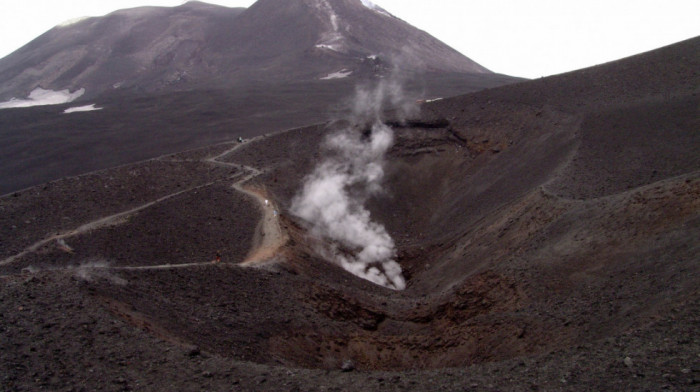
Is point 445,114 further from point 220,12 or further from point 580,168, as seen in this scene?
point 220,12

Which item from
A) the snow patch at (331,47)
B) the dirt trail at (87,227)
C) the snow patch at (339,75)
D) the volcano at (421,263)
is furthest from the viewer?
the snow patch at (331,47)

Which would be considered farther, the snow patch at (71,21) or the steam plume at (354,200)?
the snow patch at (71,21)

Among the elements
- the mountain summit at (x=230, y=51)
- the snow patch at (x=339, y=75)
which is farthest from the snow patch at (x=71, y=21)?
the snow patch at (x=339, y=75)

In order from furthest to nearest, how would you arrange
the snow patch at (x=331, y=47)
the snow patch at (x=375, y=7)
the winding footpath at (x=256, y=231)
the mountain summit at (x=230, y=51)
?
the snow patch at (x=375, y=7), the snow patch at (x=331, y=47), the mountain summit at (x=230, y=51), the winding footpath at (x=256, y=231)

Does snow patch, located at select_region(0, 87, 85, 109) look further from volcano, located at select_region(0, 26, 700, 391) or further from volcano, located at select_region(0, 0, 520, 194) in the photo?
volcano, located at select_region(0, 26, 700, 391)

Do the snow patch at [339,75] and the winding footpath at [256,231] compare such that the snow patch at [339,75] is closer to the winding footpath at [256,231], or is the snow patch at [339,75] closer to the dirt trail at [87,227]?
the winding footpath at [256,231]

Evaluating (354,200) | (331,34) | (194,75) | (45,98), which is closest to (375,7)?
(331,34)

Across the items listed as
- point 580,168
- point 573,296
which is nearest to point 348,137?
point 580,168
